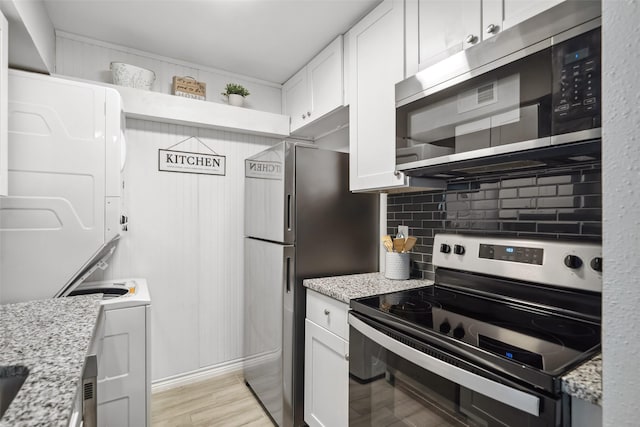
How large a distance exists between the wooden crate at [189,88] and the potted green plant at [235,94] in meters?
0.19

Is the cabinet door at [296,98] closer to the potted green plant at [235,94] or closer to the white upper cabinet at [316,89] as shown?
the white upper cabinet at [316,89]

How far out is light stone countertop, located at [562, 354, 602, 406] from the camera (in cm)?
68

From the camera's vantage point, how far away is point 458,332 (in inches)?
41.3

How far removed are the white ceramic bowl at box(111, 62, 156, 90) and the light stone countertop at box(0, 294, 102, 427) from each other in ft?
4.87

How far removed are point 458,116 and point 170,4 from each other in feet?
5.67

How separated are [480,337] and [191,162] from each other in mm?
2299

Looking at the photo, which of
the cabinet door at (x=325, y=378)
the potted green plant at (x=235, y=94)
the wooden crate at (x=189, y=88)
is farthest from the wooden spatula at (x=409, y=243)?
the wooden crate at (x=189, y=88)

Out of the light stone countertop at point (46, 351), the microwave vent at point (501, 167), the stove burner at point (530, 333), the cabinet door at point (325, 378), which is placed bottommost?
the cabinet door at point (325, 378)

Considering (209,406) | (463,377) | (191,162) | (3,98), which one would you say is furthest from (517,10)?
(209,406)

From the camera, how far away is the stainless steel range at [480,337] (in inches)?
32.3

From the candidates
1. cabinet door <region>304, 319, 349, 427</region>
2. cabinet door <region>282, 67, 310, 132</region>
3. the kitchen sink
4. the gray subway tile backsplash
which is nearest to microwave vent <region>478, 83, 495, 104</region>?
the gray subway tile backsplash

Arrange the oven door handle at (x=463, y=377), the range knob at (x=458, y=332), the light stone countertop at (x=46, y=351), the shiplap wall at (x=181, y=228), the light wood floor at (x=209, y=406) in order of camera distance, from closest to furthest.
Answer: the light stone countertop at (x=46, y=351)
the oven door handle at (x=463, y=377)
the range knob at (x=458, y=332)
the light wood floor at (x=209, y=406)
the shiplap wall at (x=181, y=228)

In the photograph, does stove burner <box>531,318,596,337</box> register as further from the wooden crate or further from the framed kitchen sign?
the wooden crate

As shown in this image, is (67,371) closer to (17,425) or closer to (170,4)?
(17,425)
